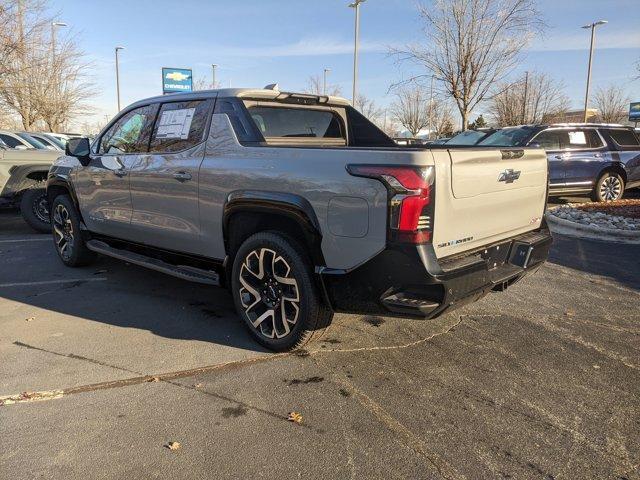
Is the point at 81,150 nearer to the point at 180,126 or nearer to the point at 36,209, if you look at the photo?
the point at 180,126

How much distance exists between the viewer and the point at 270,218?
12.1 ft

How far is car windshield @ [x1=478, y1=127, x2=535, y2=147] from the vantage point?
1055 centimetres

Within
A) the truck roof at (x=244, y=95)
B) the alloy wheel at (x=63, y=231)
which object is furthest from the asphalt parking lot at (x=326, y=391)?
the truck roof at (x=244, y=95)

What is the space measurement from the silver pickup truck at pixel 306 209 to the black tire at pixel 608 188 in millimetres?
7849

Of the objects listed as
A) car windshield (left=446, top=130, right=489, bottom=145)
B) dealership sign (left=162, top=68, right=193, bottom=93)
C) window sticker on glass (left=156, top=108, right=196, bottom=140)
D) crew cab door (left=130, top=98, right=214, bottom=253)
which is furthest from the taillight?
dealership sign (left=162, top=68, right=193, bottom=93)

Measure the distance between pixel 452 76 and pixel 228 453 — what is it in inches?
623

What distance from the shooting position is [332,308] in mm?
3383

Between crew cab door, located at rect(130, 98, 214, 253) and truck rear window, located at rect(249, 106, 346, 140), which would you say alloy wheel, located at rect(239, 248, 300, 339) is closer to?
crew cab door, located at rect(130, 98, 214, 253)

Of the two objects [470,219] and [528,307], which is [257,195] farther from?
[528,307]

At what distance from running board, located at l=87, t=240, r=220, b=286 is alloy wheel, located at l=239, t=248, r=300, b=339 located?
15.1 inches

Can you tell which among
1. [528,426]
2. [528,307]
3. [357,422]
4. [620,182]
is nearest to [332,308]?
[357,422]

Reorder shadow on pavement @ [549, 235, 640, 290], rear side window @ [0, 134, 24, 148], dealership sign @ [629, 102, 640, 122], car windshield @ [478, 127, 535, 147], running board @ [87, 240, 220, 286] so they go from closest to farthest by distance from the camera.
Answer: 1. running board @ [87, 240, 220, 286]
2. shadow on pavement @ [549, 235, 640, 290]
3. rear side window @ [0, 134, 24, 148]
4. car windshield @ [478, 127, 535, 147]
5. dealership sign @ [629, 102, 640, 122]

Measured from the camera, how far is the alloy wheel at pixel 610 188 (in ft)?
36.9

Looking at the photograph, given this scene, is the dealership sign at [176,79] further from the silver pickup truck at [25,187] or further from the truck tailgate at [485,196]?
the truck tailgate at [485,196]
